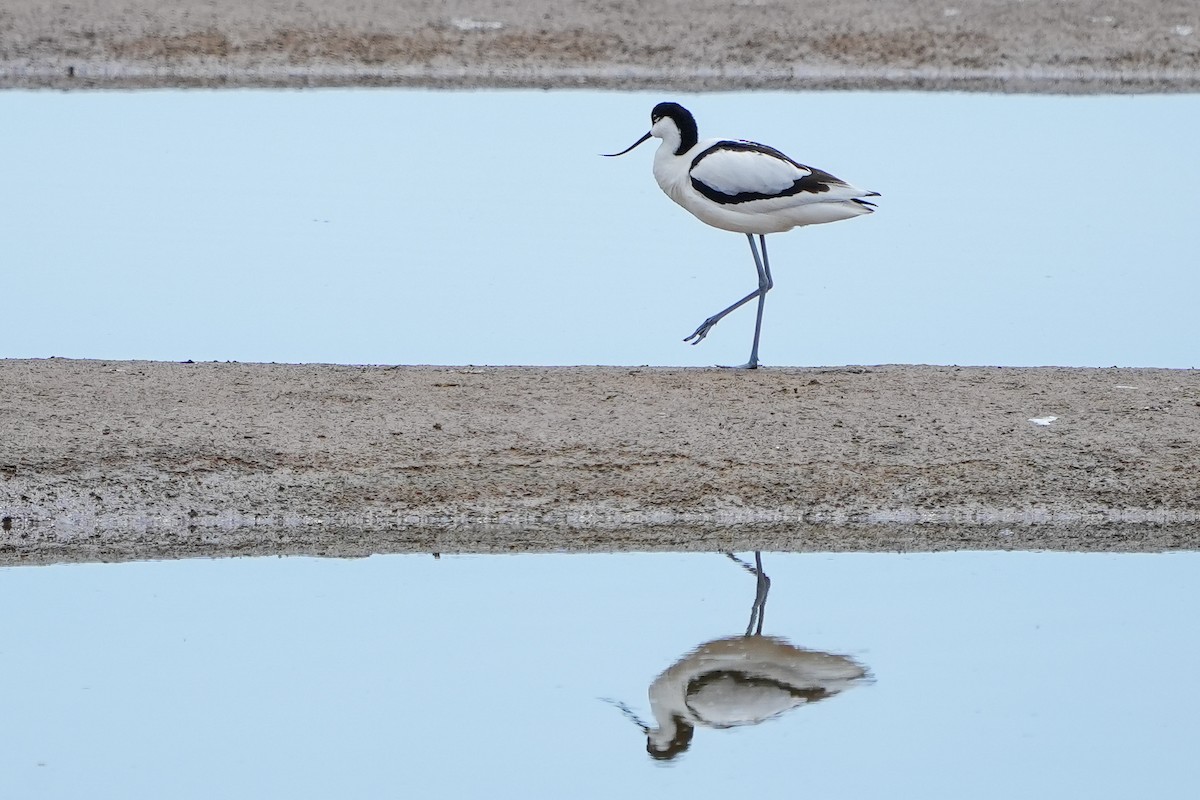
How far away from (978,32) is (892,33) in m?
0.61

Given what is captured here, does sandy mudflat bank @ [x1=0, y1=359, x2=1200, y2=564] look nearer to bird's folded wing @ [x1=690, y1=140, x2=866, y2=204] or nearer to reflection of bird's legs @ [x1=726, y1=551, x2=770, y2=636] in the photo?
reflection of bird's legs @ [x1=726, y1=551, x2=770, y2=636]

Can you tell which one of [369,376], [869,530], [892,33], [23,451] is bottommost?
[869,530]

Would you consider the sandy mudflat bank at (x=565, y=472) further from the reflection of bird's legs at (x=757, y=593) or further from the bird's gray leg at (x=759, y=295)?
the bird's gray leg at (x=759, y=295)

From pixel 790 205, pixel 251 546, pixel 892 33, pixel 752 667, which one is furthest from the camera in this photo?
pixel 892 33

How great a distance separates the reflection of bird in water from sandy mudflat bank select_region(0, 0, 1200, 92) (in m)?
8.20

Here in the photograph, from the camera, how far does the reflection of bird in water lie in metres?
4.26

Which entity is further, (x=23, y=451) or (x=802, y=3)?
(x=802, y=3)

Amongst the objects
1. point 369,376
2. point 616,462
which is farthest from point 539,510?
point 369,376

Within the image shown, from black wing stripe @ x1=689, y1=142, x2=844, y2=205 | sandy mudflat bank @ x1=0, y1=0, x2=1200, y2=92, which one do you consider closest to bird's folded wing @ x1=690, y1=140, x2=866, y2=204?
black wing stripe @ x1=689, y1=142, x2=844, y2=205

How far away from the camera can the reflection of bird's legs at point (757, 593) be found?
475 cm

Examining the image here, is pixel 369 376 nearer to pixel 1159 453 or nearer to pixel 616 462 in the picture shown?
pixel 616 462

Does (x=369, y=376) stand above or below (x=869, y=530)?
above

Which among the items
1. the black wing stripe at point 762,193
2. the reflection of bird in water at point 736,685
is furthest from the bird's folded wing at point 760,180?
the reflection of bird in water at point 736,685

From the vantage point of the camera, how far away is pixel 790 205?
21.8 feet
